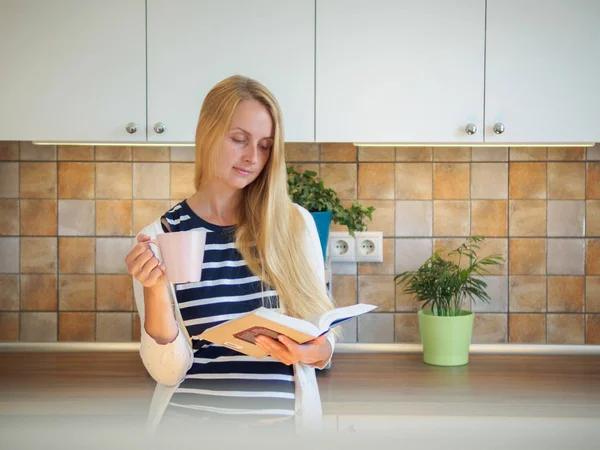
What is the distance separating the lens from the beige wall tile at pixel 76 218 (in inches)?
89.2

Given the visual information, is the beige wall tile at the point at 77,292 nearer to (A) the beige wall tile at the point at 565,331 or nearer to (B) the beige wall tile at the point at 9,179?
(B) the beige wall tile at the point at 9,179

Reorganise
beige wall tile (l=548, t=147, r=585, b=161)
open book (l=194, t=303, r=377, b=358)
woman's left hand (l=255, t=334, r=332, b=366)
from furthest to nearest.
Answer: beige wall tile (l=548, t=147, r=585, b=161) → woman's left hand (l=255, t=334, r=332, b=366) → open book (l=194, t=303, r=377, b=358)

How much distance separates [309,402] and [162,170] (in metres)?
1.18

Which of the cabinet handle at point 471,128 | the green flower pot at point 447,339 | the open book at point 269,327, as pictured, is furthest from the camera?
the green flower pot at point 447,339

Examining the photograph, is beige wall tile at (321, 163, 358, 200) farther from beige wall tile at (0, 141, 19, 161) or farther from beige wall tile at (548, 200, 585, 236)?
beige wall tile at (0, 141, 19, 161)

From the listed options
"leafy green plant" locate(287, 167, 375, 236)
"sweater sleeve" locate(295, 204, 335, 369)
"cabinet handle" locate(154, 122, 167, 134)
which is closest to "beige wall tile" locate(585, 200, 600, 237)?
"leafy green plant" locate(287, 167, 375, 236)

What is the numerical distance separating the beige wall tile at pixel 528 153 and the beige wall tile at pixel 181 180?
1.06 meters

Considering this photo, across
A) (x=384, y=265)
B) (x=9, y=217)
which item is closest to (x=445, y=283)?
(x=384, y=265)

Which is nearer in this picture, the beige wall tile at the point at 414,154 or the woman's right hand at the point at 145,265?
the woman's right hand at the point at 145,265

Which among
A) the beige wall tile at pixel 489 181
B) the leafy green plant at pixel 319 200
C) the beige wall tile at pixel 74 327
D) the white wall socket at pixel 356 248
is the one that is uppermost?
the beige wall tile at pixel 489 181

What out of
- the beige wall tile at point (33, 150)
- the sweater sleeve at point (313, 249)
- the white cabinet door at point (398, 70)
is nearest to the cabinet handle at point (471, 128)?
the white cabinet door at point (398, 70)

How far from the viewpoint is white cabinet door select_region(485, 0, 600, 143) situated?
6.16 ft

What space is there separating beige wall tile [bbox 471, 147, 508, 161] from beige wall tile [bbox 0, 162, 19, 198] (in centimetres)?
152

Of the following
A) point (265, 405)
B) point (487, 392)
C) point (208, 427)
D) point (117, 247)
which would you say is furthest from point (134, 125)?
point (208, 427)
